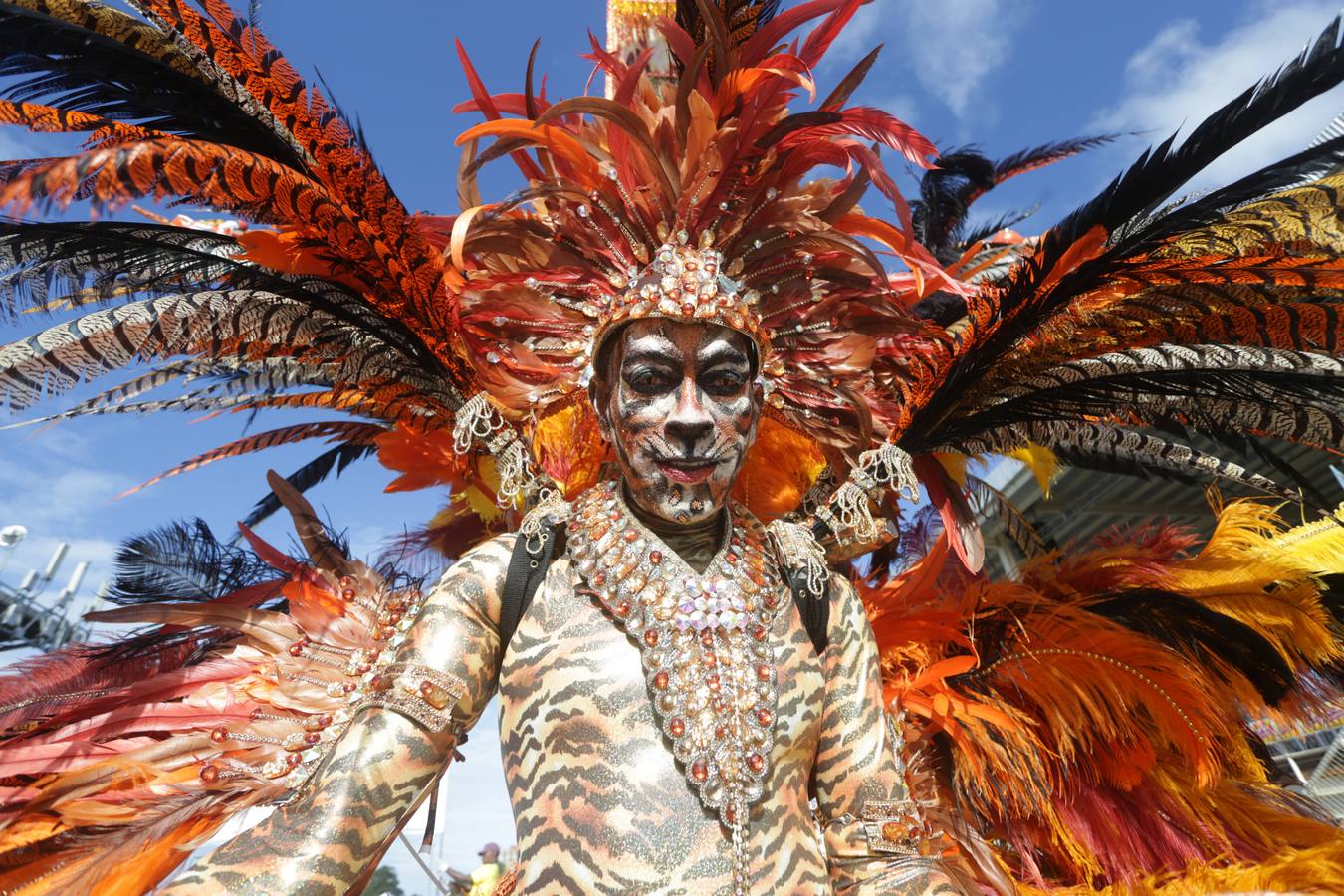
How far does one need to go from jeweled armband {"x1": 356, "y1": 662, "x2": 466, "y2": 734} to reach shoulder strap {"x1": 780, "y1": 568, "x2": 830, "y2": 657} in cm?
85

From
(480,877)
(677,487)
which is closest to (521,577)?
(677,487)

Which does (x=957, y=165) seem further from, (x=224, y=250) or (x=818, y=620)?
(x=224, y=250)

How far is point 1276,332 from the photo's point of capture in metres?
2.49

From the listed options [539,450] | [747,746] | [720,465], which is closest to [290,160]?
[539,450]

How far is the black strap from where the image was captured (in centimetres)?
202

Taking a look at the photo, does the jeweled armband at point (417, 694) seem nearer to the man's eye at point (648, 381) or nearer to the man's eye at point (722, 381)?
the man's eye at point (648, 381)

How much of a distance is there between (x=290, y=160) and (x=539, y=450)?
1132mm

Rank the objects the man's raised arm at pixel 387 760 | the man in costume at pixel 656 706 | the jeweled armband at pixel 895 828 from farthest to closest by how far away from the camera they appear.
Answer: the jeweled armband at pixel 895 828, the man in costume at pixel 656 706, the man's raised arm at pixel 387 760

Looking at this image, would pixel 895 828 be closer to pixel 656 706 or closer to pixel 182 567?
pixel 656 706

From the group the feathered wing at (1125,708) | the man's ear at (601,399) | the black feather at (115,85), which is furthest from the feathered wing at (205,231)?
the feathered wing at (1125,708)

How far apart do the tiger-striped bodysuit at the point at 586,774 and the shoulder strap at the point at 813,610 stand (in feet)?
0.10

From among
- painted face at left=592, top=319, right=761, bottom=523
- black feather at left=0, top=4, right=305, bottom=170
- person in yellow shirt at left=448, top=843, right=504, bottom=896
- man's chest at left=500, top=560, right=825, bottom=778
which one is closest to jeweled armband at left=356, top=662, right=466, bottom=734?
man's chest at left=500, top=560, right=825, bottom=778

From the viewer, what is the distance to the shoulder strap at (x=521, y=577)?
2016 millimetres

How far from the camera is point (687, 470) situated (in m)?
2.00
